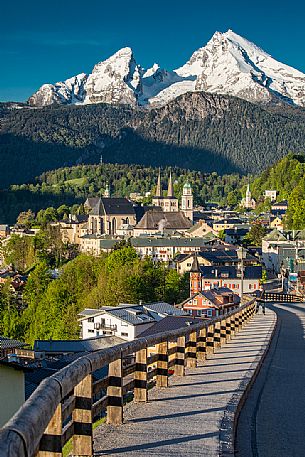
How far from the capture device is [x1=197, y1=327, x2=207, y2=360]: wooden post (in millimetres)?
15180

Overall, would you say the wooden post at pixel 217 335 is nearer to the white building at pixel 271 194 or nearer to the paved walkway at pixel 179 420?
the paved walkway at pixel 179 420

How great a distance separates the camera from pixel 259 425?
963cm

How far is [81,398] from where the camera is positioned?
702cm

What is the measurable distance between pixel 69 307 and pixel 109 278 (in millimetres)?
6223

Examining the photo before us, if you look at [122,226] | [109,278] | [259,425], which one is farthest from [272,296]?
[122,226]

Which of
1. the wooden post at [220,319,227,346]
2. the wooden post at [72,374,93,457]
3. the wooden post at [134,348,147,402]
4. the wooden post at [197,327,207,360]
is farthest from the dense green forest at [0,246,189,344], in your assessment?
the wooden post at [72,374,93,457]

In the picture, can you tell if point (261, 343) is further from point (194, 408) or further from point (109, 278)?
point (109, 278)

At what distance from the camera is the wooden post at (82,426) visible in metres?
6.77

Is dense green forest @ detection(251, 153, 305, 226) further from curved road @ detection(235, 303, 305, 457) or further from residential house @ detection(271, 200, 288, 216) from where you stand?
curved road @ detection(235, 303, 305, 457)

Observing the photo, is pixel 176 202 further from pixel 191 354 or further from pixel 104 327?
pixel 191 354

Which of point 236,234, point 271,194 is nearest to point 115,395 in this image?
point 236,234

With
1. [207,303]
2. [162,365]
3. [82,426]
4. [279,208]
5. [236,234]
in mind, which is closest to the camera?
[82,426]

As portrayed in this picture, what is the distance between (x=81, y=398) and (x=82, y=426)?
0.29 metres

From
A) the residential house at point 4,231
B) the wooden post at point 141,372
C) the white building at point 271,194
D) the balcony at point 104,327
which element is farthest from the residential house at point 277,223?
the wooden post at point 141,372
